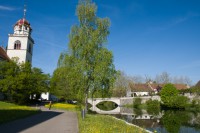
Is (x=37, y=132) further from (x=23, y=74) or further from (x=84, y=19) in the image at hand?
(x=23, y=74)

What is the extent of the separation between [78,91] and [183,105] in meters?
42.3

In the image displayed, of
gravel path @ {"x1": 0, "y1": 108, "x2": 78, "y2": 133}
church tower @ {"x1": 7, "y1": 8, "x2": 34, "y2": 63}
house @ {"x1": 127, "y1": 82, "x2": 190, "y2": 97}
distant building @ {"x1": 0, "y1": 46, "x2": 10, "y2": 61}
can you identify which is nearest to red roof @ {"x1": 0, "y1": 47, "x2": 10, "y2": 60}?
distant building @ {"x1": 0, "y1": 46, "x2": 10, "y2": 61}

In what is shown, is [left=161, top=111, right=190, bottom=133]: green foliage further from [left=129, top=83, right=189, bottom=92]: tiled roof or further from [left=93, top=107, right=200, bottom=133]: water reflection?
[left=129, top=83, right=189, bottom=92]: tiled roof

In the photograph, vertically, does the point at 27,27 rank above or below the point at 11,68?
above

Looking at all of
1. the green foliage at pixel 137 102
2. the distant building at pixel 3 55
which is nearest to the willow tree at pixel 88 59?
the distant building at pixel 3 55

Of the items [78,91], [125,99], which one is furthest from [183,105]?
[78,91]

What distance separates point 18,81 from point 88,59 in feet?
66.9

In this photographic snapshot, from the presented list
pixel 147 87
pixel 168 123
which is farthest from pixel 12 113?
pixel 147 87

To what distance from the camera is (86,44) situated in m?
30.8

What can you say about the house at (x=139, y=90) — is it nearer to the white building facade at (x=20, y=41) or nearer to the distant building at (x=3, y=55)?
the white building facade at (x=20, y=41)

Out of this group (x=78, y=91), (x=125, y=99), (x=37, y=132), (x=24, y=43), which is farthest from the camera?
(x=125, y=99)

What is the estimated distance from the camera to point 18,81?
4544cm

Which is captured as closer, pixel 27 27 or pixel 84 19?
pixel 84 19

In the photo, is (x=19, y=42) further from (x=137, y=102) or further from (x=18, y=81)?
(x=137, y=102)
